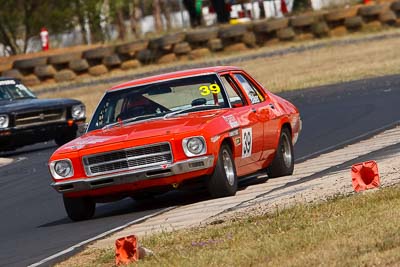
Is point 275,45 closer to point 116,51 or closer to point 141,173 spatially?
point 116,51

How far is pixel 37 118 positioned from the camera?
2089cm

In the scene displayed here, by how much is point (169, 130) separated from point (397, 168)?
2.07 metres

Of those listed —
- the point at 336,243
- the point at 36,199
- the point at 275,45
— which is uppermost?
the point at 336,243

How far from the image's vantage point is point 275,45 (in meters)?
41.1

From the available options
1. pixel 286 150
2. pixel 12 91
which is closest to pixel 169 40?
pixel 12 91

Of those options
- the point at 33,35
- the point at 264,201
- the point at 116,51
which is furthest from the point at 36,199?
the point at 33,35

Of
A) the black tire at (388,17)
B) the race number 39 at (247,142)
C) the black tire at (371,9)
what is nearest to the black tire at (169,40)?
the black tire at (371,9)

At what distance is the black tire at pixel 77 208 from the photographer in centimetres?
1152

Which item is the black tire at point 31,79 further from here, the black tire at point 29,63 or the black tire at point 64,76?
the black tire at point 64,76

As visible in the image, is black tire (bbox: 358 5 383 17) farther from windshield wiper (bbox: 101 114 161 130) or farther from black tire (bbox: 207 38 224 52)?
windshield wiper (bbox: 101 114 161 130)

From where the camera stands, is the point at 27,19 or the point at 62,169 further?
the point at 27,19

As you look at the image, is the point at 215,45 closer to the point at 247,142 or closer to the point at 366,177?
the point at 247,142

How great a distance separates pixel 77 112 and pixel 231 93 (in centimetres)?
928

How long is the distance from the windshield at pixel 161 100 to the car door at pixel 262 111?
1.53 feet
